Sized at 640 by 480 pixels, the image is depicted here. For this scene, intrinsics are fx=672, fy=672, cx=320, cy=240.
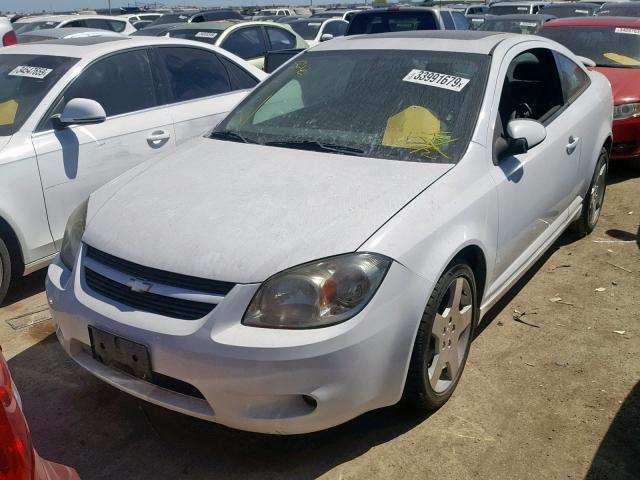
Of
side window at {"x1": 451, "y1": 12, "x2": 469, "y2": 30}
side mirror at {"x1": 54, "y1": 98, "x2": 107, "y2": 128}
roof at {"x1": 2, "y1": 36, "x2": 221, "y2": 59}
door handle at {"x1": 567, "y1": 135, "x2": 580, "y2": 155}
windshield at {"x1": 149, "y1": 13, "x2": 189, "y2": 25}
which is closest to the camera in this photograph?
door handle at {"x1": 567, "y1": 135, "x2": 580, "y2": 155}

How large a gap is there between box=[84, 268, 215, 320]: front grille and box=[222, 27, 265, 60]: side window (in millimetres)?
7200

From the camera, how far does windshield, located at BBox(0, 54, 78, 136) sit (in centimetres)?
439

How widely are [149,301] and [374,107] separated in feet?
5.23

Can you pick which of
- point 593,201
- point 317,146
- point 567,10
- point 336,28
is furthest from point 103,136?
point 567,10

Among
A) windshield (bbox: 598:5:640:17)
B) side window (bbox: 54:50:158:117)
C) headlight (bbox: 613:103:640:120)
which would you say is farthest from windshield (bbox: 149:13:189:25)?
headlight (bbox: 613:103:640:120)

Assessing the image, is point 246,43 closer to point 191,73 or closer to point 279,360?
point 191,73

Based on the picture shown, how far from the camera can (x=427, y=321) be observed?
2717 mm

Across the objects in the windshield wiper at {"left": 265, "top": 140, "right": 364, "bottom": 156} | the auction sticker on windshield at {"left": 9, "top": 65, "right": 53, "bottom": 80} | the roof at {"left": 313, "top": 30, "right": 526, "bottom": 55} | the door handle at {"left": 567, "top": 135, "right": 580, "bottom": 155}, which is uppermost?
the roof at {"left": 313, "top": 30, "right": 526, "bottom": 55}

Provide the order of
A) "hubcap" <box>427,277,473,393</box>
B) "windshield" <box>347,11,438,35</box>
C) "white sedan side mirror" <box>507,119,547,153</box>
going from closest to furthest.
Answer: "hubcap" <box>427,277,473,393</box>
"white sedan side mirror" <box>507,119,547,153</box>
"windshield" <box>347,11,438,35</box>

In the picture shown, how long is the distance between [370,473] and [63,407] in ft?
4.93

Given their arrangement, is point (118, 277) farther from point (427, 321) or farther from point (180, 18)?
point (180, 18)

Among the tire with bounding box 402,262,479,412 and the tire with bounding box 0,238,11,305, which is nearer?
the tire with bounding box 402,262,479,412

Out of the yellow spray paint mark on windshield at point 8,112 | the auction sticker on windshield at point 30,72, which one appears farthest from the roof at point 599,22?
the yellow spray paint mark on windshield at point 8,112

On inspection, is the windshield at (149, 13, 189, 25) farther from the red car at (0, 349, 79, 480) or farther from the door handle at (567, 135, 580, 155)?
the red car at (0, 349, 79, 480)
